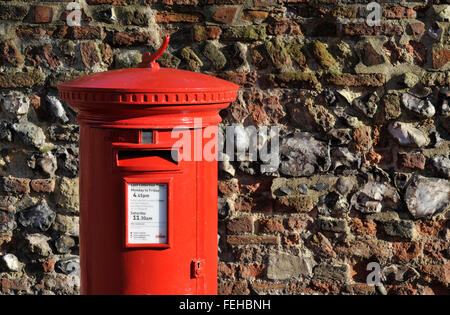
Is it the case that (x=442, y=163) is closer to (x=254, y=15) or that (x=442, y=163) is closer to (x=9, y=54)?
(x=254, y=15)

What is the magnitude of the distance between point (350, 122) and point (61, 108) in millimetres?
1569

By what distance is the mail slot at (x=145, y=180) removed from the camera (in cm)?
275

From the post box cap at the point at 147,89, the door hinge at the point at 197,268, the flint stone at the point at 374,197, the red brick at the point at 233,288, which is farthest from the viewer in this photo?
the red brick at the point at 233,288

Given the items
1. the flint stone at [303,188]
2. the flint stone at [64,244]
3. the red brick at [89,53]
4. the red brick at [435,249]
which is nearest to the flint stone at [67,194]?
the flint stone at [64,244]

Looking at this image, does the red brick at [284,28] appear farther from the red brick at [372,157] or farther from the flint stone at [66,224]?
the flint stone at [66,224]

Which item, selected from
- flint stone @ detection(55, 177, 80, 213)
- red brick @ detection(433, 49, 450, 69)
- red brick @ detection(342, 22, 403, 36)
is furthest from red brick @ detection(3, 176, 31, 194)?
red brick @ detection(433, 49, 450, 69)

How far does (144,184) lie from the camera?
9.15ft

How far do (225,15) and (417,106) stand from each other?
1138 mm

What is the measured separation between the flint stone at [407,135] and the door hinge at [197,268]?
1430 millimetres

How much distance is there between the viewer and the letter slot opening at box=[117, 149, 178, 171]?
9.09ft

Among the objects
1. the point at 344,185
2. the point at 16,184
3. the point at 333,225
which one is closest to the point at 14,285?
the point at 16,184

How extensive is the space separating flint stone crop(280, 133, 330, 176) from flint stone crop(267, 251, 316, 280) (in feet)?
1.52

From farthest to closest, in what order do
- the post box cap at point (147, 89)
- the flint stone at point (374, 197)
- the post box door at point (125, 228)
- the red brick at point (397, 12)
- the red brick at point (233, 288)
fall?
1. the red brick at point (233, 288)
2. the flint stone at point (374, 197)
3. the red brick at point (397, 12)
4. the post box door at point (125, 228)
5. the post box cap at point (147, 89)

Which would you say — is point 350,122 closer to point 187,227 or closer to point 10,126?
point 187,227
